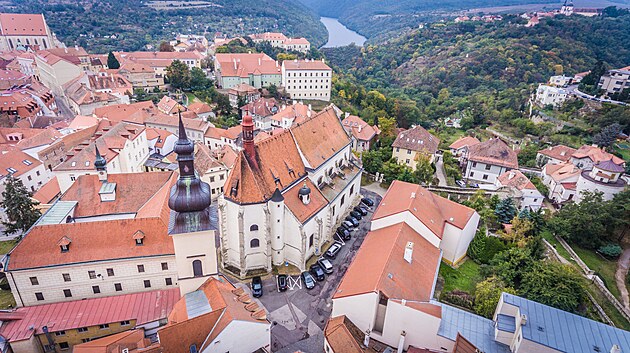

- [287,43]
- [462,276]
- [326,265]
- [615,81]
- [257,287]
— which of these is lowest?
[326,265]

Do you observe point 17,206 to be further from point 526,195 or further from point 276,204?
point 526,195

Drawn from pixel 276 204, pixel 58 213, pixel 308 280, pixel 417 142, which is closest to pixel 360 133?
pixel 417 142

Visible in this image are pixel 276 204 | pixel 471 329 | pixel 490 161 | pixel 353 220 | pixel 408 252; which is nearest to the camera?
pixel 471 329

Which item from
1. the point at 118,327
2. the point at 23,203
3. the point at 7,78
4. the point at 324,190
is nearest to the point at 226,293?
the point at 118,327

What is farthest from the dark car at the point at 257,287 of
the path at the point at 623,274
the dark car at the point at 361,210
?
the path at the point at 623,274

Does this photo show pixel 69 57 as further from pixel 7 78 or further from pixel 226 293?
pixel 226 293

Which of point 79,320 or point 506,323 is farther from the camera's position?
point 79,320
